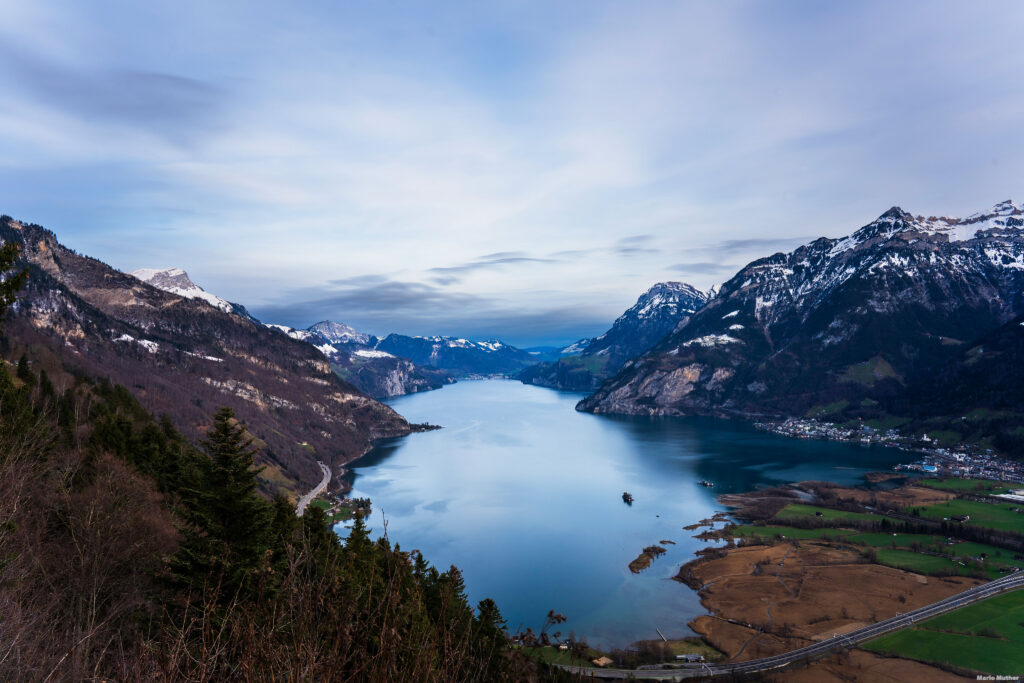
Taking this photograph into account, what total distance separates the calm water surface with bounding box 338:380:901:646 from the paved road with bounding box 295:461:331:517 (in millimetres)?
5950

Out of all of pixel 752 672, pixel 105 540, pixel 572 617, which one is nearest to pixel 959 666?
pixel 752 672

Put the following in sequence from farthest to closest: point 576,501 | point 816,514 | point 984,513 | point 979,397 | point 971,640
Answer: point 979,397
point 576,501
point 816,514
point 984,513
point 971,640

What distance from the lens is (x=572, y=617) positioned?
47.9m

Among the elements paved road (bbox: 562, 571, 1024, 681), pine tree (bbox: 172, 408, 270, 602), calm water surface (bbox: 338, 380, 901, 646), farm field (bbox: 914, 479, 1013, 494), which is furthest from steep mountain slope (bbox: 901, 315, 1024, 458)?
pine tree (bbox: 172, 408, 270, 602)

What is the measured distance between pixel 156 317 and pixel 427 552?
14710 cm

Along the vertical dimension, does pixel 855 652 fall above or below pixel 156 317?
below

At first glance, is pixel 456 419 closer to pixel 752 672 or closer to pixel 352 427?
pixel 352 427

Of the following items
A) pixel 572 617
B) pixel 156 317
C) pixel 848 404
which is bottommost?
pixel 572 617

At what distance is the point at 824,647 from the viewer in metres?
41.8

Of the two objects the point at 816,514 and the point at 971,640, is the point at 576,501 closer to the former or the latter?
the point at 816,514

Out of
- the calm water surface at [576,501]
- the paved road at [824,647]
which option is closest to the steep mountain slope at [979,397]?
the calm water surface at [576,501]

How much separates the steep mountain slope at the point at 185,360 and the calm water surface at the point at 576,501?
1858 centimetres

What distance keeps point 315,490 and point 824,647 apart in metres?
79.4

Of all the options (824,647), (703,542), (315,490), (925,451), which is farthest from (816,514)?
(315,490)
